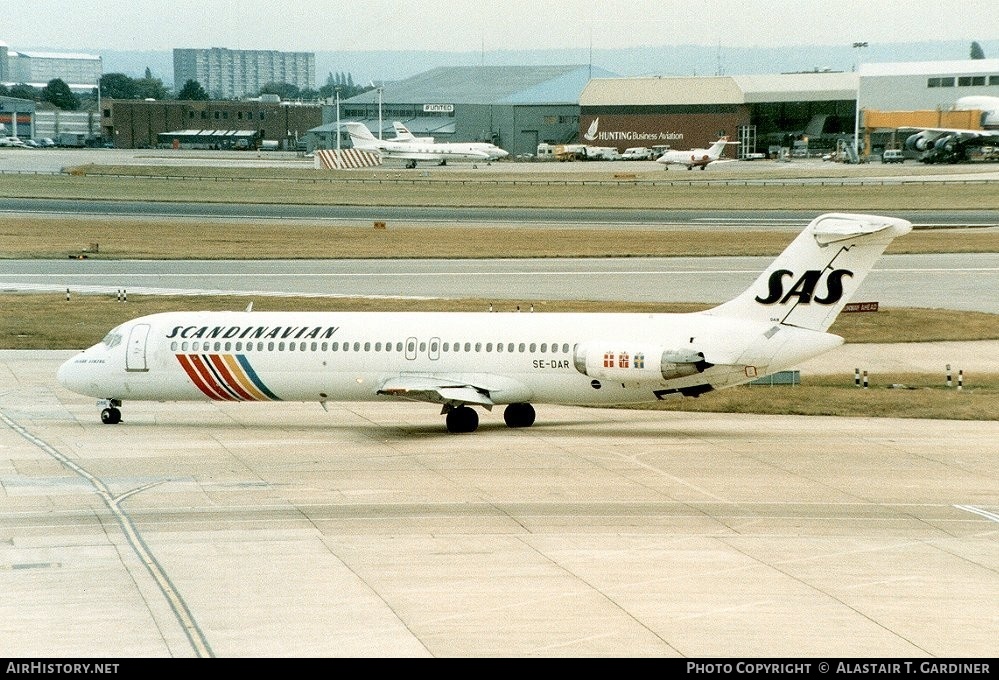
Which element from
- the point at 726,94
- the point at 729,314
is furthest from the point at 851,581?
the point at 726,94

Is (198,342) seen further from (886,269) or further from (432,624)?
(886,269)

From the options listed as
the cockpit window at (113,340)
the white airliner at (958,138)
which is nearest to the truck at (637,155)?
the white airliner at (958,138)

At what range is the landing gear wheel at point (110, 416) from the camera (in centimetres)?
4084

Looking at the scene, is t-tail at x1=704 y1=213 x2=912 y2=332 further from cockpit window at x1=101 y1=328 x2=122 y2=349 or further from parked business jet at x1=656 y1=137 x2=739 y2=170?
parked business jet at x1=656 y1=137 x2=739 y2=170

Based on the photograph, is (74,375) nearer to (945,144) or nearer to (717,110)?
(945,144)

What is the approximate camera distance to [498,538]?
26672mm

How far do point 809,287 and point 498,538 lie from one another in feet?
46.7

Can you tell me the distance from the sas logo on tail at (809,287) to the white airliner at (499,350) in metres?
0.03

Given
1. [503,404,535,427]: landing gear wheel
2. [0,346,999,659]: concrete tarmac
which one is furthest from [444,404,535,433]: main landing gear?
[0,346,999,659]: concrete tarmac

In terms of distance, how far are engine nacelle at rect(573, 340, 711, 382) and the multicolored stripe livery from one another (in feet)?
31.7

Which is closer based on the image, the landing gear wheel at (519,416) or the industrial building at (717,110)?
the landing gear wheel at (519,416)

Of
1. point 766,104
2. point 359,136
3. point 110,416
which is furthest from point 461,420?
point 766,104

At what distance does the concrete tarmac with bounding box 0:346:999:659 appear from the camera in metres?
20.6

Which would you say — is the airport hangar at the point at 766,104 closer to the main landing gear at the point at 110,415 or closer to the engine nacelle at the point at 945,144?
the engine nacelle at the point at 945,144
